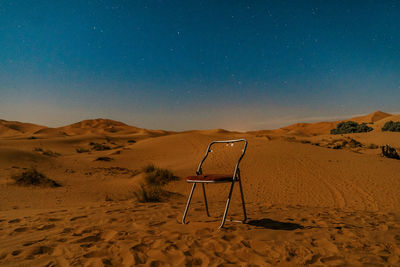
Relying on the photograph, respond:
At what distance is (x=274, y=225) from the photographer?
4.48 m

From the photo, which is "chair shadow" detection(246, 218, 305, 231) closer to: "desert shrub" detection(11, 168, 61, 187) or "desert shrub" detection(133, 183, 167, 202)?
"desert shrub" detection(133, 183, 167, 202)

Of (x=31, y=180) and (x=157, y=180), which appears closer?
(x=31, y=180)

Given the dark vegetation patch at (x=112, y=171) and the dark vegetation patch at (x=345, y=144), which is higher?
the dark vegetation patch at (x=345, y=144)

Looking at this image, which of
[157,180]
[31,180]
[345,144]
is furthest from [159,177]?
[345,144]

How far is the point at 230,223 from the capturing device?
14.7ft

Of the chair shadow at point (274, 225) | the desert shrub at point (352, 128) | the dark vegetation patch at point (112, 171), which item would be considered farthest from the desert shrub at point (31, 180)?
the desert shrub at point (352, 128)

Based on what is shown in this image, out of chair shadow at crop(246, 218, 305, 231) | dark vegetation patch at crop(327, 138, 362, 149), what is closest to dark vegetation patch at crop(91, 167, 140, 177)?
chair shadow at crop(246, 218, 305, 231)

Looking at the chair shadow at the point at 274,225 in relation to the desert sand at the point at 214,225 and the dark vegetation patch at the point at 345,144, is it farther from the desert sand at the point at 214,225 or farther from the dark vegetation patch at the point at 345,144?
the dark vegetation patch at the point at 345,144

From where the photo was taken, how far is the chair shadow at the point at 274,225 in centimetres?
429

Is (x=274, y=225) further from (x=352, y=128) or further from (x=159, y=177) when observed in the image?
(x=352, y=128)

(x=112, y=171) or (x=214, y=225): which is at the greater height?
(x=214, y=225)

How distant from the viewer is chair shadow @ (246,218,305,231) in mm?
4291

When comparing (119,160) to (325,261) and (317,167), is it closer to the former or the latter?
(317,167)

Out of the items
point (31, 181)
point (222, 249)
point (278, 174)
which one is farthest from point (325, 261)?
point (31, 181)
